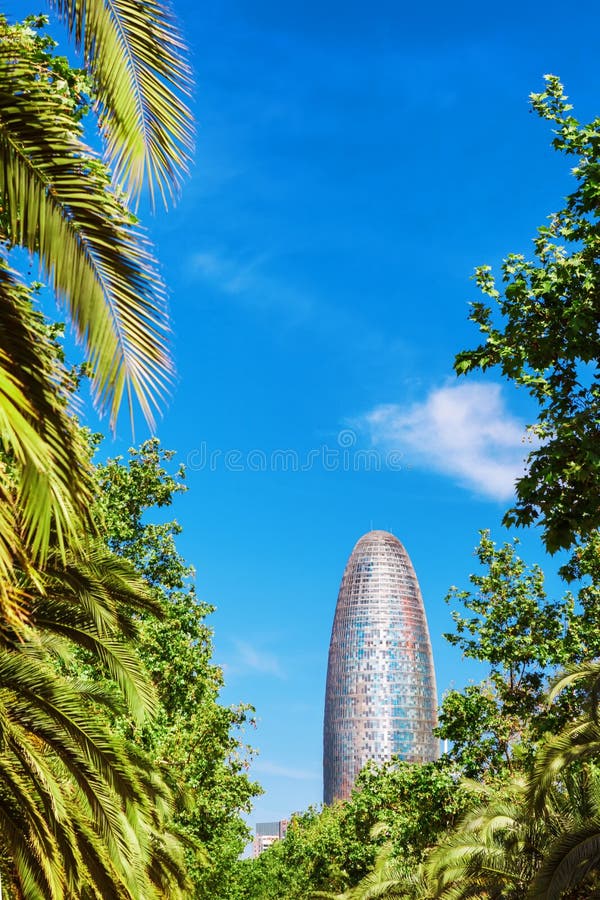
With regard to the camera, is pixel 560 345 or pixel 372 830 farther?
pixel 372 830

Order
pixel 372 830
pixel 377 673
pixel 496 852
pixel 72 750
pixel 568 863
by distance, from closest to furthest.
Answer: pixel 72 750
pixel 568 863
pixel 496 852
pixel 372 830
pixel 377 673

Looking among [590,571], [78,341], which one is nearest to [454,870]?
[590,571]

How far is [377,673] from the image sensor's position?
169 m

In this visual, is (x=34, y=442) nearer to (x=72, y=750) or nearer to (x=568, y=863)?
(x=72, y=750)

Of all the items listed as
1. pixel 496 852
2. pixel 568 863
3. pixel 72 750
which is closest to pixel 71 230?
pixel 72 750

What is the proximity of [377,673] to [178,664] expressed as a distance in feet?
499

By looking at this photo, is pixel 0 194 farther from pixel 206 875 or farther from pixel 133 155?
pixel 206 875

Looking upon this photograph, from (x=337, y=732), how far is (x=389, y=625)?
21.7 metres

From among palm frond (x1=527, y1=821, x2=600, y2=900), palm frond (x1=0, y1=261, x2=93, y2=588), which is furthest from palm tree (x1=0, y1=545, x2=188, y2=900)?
palm frond (x1=527, y1=821, x2=600, y2=900)

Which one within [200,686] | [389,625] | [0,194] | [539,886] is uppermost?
[389,625]

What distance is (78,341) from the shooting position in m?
4.53

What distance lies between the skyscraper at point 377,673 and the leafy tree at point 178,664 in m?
141

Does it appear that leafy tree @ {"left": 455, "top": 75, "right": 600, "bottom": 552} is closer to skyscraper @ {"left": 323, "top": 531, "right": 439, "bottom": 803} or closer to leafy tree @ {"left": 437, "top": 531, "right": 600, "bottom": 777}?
leafy tree @ {"left": 437, "top": 531, "right": 600, "bottom": 777}

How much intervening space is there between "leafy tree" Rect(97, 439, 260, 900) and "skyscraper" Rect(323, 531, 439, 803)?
14144 cm
